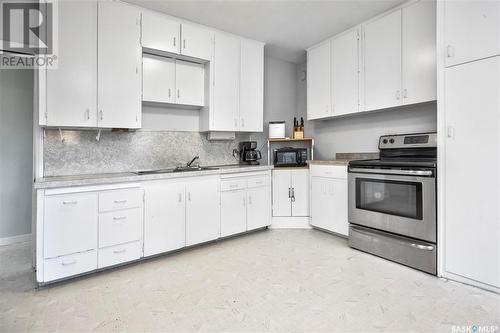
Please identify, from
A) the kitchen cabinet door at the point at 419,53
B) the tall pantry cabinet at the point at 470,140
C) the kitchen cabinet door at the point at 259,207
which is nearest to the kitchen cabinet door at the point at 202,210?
the kitchen cabinet door at the point at 259,207

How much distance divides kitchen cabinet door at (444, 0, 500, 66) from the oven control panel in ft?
2.43

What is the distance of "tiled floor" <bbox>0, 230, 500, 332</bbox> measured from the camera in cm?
175

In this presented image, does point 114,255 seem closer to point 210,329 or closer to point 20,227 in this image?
point 210,329

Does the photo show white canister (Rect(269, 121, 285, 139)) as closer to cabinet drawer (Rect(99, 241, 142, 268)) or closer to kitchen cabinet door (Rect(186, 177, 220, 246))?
kitchen cabinet door (Rect(186, 177, 220, 246))

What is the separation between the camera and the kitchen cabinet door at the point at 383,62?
2.97 m

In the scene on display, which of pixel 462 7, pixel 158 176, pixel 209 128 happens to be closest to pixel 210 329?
pixel 158 176

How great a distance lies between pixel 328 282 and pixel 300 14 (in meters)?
2.89

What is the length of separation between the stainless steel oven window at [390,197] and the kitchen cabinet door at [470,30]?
115 centimetres

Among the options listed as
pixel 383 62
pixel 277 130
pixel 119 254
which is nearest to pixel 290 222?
pixel 277 130

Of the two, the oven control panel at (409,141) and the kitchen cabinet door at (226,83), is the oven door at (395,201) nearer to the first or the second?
the oven control panel at (409,141)

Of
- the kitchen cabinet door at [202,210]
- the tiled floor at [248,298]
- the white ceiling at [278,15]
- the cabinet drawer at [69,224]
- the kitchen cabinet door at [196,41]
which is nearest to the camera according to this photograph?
the tiled floor at [248,298]

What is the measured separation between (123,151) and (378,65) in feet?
10.4

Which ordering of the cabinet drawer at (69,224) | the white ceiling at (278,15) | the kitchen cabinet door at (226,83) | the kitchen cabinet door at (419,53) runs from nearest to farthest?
the cabinet drawer at (69,224)
the kitchen cabinet door at (419,53)
the white ceiling at (278,15)
the kitchen cabinet door at (226,83)

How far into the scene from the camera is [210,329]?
66.9 inches
